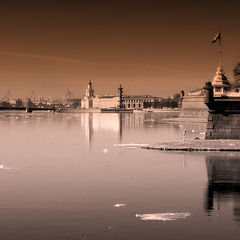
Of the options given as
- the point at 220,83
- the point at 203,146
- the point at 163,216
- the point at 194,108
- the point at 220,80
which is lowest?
the point at 163,216

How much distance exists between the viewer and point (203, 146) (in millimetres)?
47250

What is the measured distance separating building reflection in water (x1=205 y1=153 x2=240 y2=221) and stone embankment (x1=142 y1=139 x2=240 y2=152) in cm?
300

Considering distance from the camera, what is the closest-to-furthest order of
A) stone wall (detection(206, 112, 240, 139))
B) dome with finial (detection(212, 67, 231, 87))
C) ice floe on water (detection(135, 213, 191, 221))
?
ice floe on water (detection(135, 213, 191, 221)), stone wall (detection(206, 112, 240, 139)), dome with finial (detection(212, 67, 231, 87))

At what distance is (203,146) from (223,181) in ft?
57.8

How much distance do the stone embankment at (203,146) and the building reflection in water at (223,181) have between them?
3.00 metres

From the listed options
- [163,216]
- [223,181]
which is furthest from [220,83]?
[163,216]

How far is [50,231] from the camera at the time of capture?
19016 millimetres

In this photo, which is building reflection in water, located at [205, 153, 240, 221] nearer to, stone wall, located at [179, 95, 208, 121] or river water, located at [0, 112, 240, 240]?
river water, located at [0, 112, 240, 240]

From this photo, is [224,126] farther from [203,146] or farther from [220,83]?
[220,83]

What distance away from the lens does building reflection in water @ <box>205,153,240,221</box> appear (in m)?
23.7

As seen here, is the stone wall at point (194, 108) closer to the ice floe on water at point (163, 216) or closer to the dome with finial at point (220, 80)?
the dome with finial at point (220, 80)

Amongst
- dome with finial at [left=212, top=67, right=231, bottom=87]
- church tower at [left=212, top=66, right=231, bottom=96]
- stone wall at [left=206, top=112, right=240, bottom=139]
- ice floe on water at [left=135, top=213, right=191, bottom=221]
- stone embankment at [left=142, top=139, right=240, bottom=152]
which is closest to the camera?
ice floe on water at [left=135, top=213, right=191, bottom=221]

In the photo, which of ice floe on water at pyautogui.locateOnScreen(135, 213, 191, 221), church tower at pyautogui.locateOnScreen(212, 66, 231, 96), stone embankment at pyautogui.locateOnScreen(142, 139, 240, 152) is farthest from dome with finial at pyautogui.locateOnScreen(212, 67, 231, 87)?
ice floe on water at pyautogui.locateOnScreen(135, 213, 191, 221)

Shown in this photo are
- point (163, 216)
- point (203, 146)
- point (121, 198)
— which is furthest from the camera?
point (203, 146)
